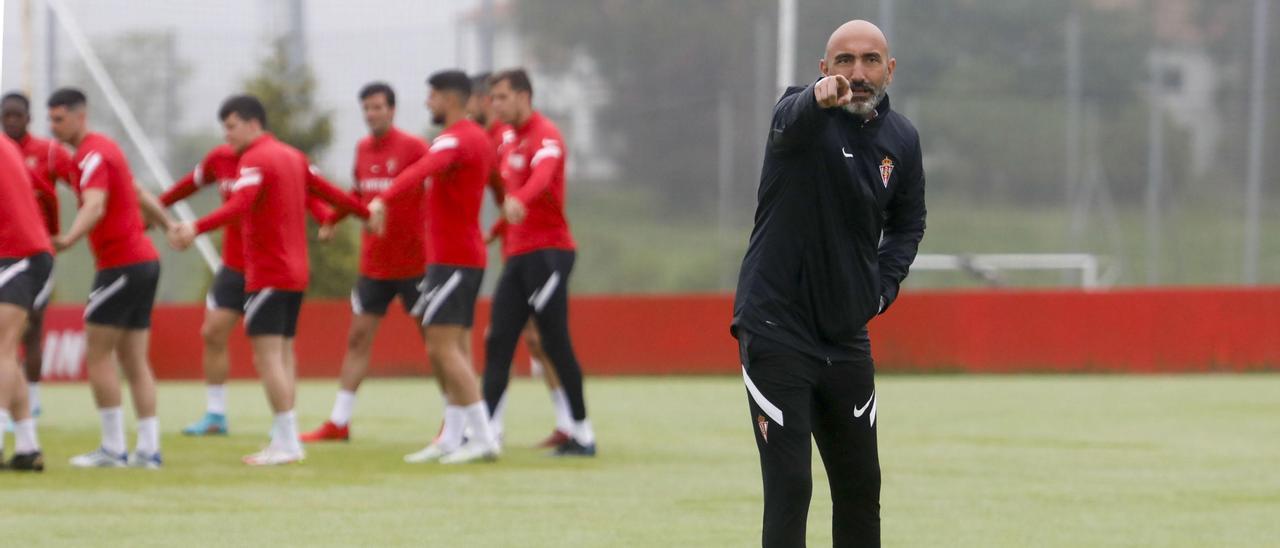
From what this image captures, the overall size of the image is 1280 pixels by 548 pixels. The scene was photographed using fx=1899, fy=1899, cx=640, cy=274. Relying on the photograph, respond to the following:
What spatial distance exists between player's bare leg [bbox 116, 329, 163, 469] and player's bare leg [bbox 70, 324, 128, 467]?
0.06m

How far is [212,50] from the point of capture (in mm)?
24672

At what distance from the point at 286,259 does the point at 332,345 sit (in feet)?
34.3

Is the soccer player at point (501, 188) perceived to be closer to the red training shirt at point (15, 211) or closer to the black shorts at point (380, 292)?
the black shorts at point (380, 292)

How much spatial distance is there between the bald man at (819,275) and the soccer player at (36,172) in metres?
5.62

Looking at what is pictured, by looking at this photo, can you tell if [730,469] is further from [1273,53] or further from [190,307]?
[1273,53]

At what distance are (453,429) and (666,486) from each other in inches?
74.0

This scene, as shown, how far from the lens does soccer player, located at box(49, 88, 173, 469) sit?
401 inches

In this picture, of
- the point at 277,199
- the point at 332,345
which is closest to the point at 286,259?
the point at 277,199

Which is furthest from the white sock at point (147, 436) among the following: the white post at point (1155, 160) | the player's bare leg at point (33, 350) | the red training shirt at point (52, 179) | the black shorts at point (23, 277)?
the white post at point (1155, 160)

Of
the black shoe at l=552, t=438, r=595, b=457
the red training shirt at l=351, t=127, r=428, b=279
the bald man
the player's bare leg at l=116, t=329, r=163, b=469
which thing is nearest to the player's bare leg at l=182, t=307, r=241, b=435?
the red training shirt at l=351, t=127, r=428, b=279

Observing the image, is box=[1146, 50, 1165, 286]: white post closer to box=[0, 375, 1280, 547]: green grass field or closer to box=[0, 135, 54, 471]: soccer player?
box=[0, 375, 1280, 547]: green grass field

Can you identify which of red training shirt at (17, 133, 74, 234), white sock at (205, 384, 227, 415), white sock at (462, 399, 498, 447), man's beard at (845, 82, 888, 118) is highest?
man's beard at (845, 82, 888, 118)

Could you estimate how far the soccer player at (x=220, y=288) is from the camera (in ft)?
39.9

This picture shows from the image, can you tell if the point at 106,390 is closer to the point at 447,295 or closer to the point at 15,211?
the point at 15,211
